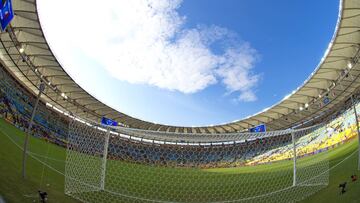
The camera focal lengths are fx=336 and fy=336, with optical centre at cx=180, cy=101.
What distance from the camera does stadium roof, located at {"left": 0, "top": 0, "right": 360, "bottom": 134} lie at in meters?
31.1

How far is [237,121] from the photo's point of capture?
54.2m

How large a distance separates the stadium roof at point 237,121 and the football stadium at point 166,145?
144mm

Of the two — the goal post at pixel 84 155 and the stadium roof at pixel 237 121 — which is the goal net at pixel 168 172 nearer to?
the goal post at pixel 84 155

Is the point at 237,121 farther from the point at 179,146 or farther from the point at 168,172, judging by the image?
the point at 168,172

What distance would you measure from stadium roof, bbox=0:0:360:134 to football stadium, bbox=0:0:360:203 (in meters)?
0.14

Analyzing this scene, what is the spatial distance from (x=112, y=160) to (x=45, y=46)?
2142 centimetres

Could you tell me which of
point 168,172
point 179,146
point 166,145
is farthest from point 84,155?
point 179,146

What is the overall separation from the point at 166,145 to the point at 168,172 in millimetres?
2572

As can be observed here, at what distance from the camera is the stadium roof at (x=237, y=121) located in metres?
31.1

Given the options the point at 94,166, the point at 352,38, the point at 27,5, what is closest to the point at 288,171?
the point at 94,166

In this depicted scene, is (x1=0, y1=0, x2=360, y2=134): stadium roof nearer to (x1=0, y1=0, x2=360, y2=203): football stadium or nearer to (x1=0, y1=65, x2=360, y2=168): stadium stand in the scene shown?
(x1=0, y1=0, x2=360, y2=203): football stadium

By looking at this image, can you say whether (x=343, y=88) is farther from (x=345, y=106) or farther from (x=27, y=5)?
(x=27, y=5)

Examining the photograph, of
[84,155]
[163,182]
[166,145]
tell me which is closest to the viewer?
[84,155]

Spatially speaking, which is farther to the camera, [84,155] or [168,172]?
[168,172]
